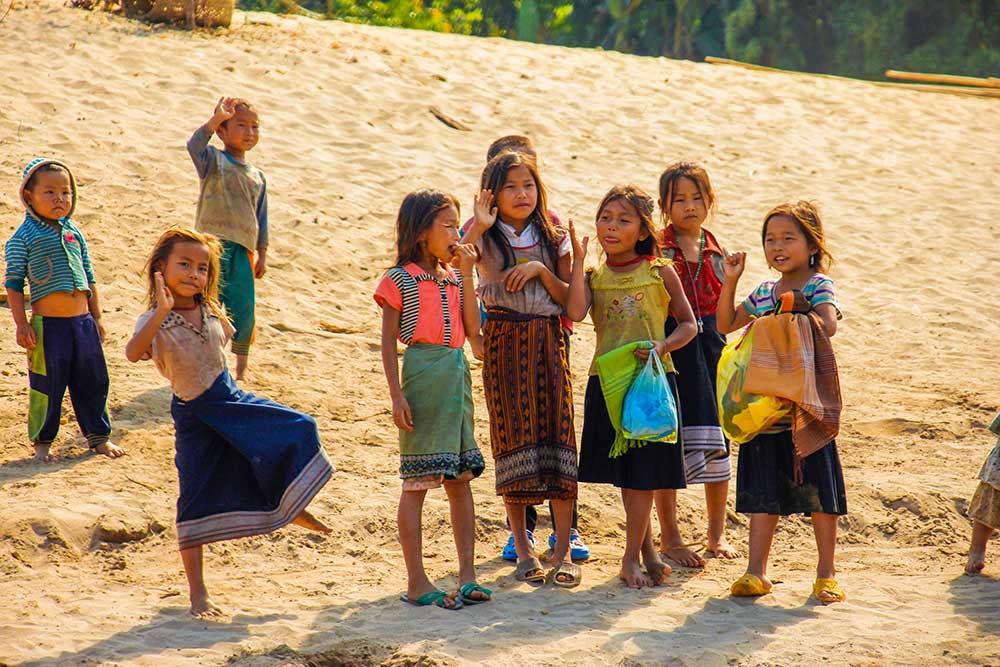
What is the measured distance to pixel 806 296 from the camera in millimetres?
4609

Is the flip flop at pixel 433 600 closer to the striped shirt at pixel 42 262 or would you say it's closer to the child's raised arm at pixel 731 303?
the child's raised arm at pixel 731 303

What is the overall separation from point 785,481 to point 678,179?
1.45 metres

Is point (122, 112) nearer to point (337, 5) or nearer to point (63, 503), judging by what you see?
point (63, 503)

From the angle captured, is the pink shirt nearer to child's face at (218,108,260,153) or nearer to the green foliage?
child's face at (218,108,260,153)

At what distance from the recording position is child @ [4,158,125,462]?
5.55 metres

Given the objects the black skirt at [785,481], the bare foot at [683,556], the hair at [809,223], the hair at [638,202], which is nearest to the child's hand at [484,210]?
the hair at [638,202]

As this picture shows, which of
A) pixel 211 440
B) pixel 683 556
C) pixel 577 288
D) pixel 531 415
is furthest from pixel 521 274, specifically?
pixel 683 556

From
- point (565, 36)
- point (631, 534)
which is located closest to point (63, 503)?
point (631, 534)

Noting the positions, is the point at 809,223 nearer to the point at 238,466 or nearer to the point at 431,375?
the point at 431,375

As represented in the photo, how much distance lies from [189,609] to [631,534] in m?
1.78

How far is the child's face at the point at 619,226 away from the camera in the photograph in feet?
15.8

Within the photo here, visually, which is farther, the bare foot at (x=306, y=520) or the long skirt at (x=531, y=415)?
the long skirt at (x=531, y=415)

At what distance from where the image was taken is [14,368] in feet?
21.3

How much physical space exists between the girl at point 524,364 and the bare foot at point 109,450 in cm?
207
